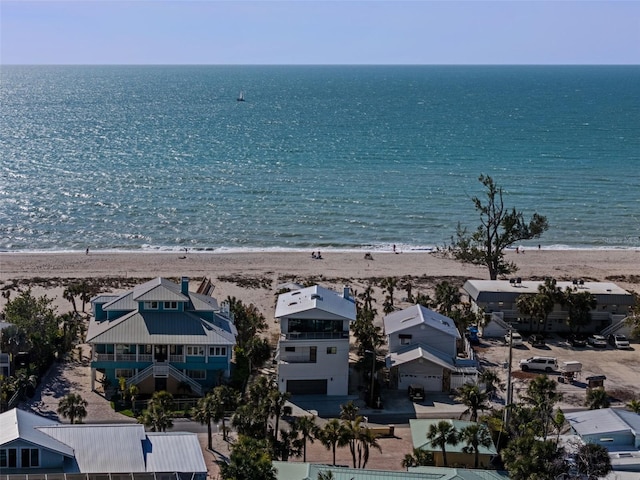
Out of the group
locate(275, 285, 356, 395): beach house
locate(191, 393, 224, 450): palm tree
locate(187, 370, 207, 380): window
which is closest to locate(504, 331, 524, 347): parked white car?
locate(275, 285, 356, 395): beach house

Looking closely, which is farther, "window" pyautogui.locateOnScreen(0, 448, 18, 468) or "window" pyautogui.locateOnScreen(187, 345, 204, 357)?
"window" pyautogui.locateOnScreen(187, 345, 204, 357)

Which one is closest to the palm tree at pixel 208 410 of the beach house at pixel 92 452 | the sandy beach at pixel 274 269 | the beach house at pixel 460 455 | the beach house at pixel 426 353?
the beach house at pixel 92 452

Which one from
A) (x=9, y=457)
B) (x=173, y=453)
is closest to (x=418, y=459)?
(x=173, y=453)

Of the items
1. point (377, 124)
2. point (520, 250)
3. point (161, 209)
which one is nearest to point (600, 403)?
point (520, 250)

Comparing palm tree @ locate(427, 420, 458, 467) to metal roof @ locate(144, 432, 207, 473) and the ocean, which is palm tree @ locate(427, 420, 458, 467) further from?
the ocean

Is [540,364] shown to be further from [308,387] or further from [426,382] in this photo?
[308,387]

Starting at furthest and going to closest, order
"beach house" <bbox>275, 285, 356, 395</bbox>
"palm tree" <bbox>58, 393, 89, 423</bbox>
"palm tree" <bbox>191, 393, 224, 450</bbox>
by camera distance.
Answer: "beach house" <bbox>275, 285, 356, 395</bbox> < "palm tree" <bbox>58, 393, 89, 423</bbox> < "palm tree" <bbox>191, 393, 224, 450</bbox>

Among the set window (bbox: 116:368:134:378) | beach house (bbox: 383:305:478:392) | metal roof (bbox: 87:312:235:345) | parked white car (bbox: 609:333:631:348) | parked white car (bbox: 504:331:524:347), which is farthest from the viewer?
parked white car (bbox: 504:331:524:347)
